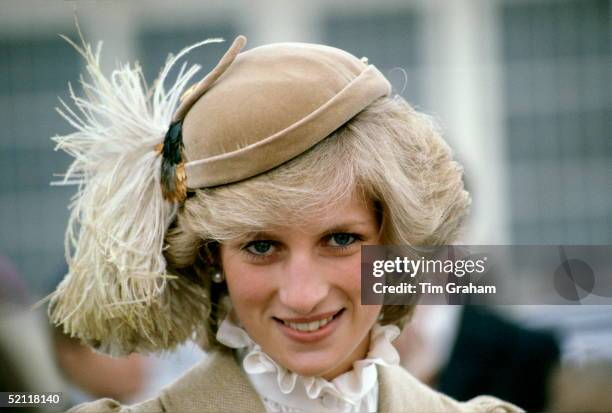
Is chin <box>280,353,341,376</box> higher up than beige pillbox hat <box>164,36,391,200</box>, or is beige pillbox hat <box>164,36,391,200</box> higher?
beige pillbox hat <box>164,36,391,200</box>

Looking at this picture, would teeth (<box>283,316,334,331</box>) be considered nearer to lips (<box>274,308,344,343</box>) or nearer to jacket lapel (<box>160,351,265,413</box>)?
lips (<box>274,308,344,343</box>)

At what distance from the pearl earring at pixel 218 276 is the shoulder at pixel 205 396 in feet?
0.40

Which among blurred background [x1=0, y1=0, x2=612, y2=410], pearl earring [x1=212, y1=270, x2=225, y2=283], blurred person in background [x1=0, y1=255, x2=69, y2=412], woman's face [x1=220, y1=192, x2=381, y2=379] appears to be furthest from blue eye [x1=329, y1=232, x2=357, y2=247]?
blurred background [x1=0, y1=0, x2=612, y2=410]

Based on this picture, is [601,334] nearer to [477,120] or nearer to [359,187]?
[359,187]

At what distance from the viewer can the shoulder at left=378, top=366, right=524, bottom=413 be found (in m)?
1.45

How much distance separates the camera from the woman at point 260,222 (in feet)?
4.13

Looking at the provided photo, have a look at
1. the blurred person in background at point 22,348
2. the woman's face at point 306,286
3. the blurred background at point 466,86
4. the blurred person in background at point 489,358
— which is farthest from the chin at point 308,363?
the blurred background at point 466,86

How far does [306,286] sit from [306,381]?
7.0 inches

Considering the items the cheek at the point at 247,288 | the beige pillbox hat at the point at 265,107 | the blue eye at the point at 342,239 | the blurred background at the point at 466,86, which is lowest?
the cheek at the point at 247,288

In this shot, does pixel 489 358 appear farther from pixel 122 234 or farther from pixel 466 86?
pixel 466 86

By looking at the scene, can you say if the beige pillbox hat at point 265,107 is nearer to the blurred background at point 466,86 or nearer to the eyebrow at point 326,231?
the eyebrow at point 326,231

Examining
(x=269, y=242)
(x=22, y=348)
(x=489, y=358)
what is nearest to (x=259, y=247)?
(x=269, y=242)

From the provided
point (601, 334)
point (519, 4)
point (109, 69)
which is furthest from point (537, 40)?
point (601, 334)

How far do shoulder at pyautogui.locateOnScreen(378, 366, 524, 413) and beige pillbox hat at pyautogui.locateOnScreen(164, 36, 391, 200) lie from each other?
43cm
